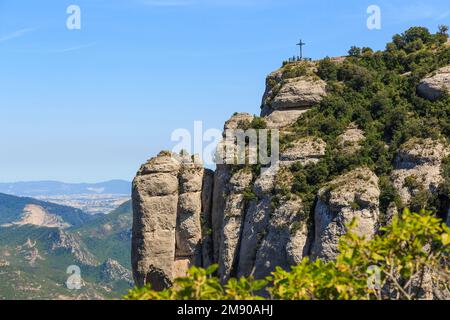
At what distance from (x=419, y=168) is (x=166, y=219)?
71.1 feet

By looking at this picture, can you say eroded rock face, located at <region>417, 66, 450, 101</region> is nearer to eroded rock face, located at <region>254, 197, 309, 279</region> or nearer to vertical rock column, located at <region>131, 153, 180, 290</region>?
eroded rock face, located at <region>254, 197, 309, 279</region>

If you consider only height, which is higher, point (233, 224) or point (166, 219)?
point (166, 219)

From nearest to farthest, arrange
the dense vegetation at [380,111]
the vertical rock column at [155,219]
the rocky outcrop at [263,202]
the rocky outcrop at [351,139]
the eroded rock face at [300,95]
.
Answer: the rocky outcrop at [263,202] → the dense vegetation at [380,111] → the rocky outcrop at [351,139] → the vertical rock column at [155,219] → the eroded rock face at [300,95]

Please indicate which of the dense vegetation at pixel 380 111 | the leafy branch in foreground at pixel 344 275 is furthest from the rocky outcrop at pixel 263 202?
the leafy branch in foreground at pixel 344 275

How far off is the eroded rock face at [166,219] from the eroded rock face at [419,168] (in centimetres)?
1800

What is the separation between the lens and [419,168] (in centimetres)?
6575

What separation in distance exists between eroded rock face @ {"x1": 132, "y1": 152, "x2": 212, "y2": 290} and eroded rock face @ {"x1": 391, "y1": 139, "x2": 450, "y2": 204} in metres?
18.0

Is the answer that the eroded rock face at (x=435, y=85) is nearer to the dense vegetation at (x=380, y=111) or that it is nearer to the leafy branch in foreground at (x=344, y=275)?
the dense vegetation at (x=380, y=111)

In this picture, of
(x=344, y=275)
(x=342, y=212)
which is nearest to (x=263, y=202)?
(x=342, y=212)

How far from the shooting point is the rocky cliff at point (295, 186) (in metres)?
64.3

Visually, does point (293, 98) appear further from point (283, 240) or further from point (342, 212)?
point (342, 212)

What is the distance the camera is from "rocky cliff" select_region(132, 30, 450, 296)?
211 feet

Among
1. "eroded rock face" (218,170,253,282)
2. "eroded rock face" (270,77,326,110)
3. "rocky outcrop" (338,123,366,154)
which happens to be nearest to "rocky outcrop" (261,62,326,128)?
"eroded rock face" (270,77,326,110)

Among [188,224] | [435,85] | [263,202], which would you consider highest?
[435,85]
